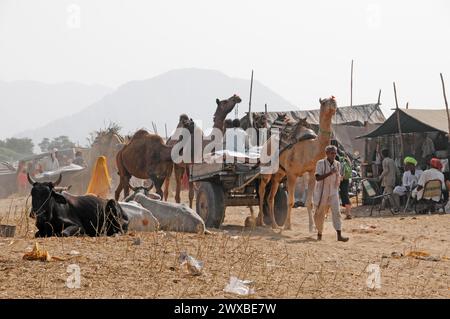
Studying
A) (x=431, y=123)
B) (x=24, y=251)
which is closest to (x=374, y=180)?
(x=431, y=123)

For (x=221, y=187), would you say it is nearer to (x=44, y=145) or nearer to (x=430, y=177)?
(x=430, y=177)

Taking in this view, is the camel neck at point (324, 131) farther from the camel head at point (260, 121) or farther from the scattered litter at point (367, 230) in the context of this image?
the camel head at point (260, 121)

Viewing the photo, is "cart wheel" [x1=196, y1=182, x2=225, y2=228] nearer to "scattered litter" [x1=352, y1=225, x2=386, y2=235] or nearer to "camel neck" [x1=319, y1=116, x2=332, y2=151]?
"camel neck" [x1=319, y1=116, x2=332, y2=151]

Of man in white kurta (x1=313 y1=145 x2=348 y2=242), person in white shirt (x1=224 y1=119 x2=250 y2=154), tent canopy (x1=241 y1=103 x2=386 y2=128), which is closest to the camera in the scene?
man in white kurta (x1=313 y1=145 x2=348 y2=242)

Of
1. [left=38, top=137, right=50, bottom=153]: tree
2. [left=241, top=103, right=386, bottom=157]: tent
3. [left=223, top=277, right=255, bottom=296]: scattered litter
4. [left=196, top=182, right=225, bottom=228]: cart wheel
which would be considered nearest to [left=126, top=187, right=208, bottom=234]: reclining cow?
[left=196, top=182, right=225, bottom=228]: cart wheel

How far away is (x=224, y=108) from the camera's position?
53.9 ft

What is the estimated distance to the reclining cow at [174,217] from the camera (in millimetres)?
12297

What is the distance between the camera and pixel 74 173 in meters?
27.5

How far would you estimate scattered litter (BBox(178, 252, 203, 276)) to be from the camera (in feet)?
26.0

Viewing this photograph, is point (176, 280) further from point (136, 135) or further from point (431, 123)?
point (431, 123)

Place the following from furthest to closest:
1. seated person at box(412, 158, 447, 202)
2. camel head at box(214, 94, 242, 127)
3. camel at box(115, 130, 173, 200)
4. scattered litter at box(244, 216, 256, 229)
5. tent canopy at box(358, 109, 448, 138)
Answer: tent canopy at box(358, 109, 448, 138)
seated person at box(412, 158, 447, 202)
camel at box(115, 130, 173, 200)
camel head at box(214, 94, 242, 127)
scattered litter at box(244, 216, 256, 229)

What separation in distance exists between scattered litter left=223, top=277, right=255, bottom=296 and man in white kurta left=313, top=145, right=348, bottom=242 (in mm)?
5241

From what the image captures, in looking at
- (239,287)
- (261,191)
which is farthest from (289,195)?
(239,287)
